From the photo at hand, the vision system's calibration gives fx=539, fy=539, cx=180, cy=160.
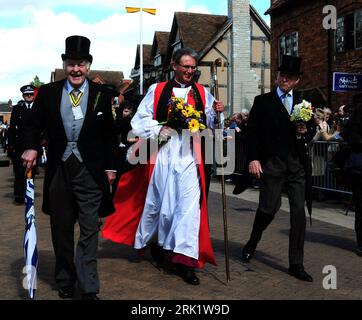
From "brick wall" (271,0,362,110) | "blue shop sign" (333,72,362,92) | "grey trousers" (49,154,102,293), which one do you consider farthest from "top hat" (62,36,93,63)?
"brick wall" (271,0,362,110)

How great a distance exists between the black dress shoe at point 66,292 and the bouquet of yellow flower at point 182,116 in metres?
1.71

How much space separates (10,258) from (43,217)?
2867mm

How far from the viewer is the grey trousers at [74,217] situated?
418 cm

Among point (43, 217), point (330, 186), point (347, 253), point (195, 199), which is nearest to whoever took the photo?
point (195, 199)

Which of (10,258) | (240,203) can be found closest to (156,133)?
(10,258)

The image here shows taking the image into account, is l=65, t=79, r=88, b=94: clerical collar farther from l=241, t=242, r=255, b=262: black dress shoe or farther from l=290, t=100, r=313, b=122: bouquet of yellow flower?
l=241, t=242, r=255, b=262: black dress shoe

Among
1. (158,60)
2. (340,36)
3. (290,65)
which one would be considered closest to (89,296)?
(290,65)

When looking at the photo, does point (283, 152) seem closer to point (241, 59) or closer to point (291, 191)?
point (291, 191)

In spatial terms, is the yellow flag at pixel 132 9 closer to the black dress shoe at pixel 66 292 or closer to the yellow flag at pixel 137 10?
the yellow flag at pixel 137 10

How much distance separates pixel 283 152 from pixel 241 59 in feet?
81.1

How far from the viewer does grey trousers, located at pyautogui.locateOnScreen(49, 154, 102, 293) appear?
13.7ft

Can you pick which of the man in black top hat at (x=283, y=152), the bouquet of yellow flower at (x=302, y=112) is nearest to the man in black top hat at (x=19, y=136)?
the man in black top hat at (x=283, y=152)

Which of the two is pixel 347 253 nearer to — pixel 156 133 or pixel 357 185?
pixel 357 185

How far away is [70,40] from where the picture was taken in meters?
4.19
